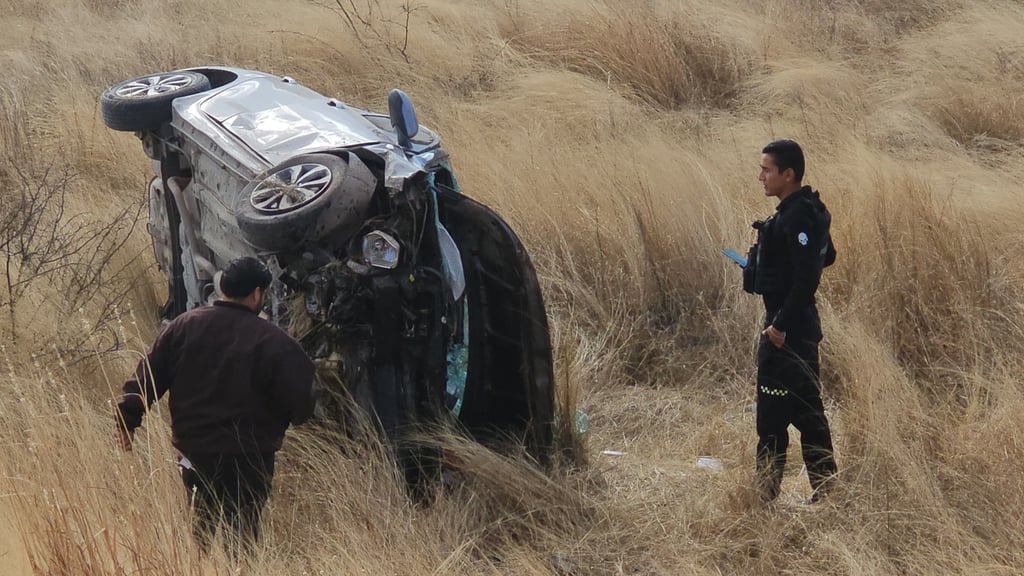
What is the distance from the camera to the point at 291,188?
4.73 m

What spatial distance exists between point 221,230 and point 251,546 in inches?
70.3

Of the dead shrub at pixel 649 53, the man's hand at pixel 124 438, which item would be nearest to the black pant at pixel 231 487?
the man's hand at pixel 124 438

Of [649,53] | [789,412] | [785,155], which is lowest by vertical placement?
[649,53]

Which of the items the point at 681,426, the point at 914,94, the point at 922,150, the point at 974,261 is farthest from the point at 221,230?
the point at 914,94

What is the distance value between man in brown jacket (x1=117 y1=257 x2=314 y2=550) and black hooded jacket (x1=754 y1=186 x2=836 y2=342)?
74.3 inches

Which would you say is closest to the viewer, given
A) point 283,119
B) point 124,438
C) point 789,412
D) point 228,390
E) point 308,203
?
point 124,438

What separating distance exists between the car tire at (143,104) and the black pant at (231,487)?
2.32 meters

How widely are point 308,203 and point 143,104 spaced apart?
183 centimetres

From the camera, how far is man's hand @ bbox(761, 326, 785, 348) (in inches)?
190

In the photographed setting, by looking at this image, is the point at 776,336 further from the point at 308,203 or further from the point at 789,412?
the point at 308,203

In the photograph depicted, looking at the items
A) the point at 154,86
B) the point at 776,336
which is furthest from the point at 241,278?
the point at 154,86

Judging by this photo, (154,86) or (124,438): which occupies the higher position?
(154,86)

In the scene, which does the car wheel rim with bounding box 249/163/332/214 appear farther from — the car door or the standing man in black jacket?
the standing man in black jacket

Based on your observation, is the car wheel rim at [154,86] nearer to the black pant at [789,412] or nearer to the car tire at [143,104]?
the car tire at [143,104]
